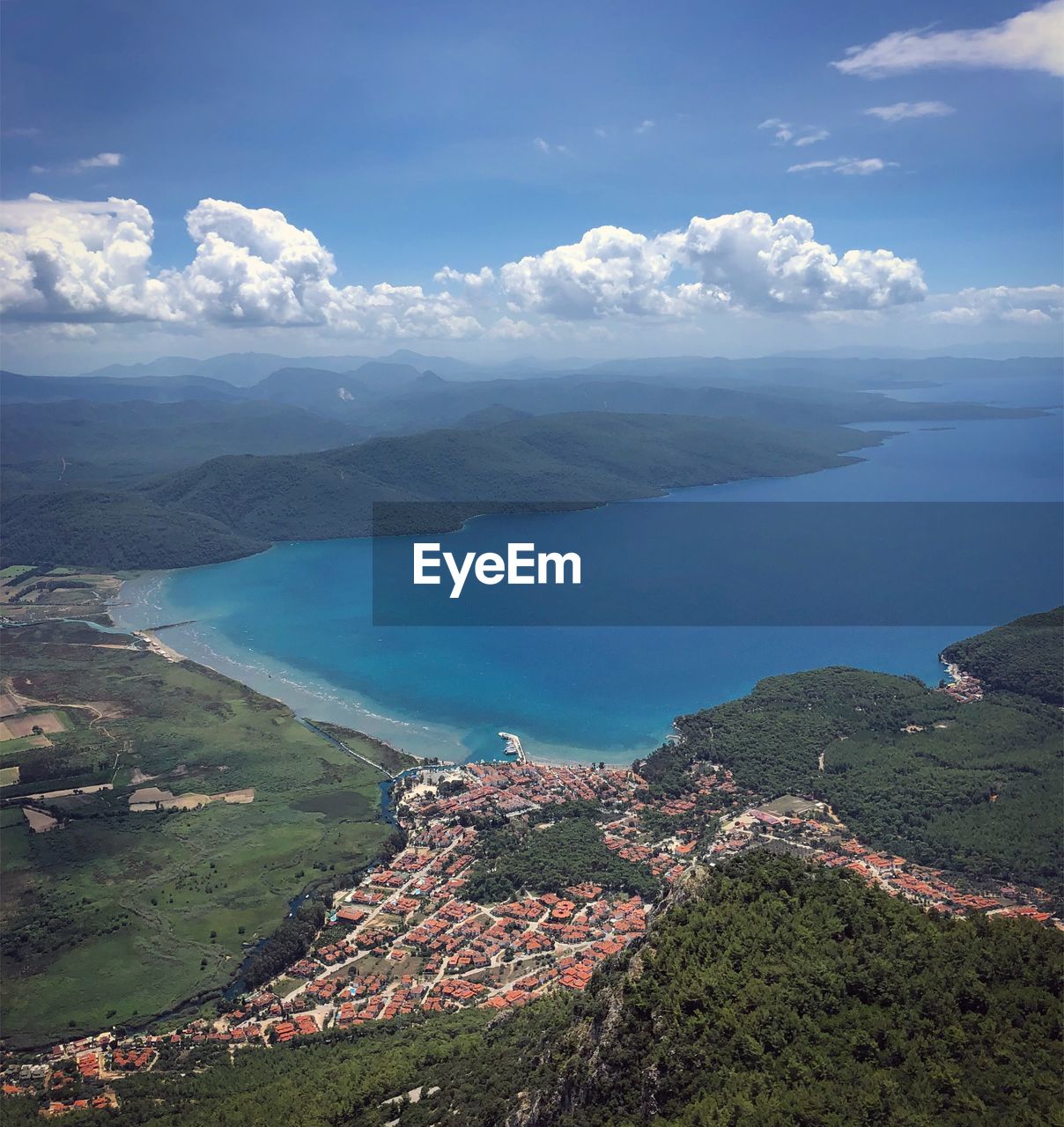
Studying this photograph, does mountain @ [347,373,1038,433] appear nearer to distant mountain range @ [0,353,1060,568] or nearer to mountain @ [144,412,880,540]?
distant mountain range @ [0,353,1060,568]

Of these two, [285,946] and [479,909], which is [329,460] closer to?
[479,909]

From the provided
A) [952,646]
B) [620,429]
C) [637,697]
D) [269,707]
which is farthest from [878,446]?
[269,707]

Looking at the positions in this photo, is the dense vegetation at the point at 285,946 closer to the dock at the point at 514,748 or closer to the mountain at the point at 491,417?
the dock at the point at 514,748

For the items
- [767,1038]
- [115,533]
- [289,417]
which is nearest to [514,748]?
[767,1038]

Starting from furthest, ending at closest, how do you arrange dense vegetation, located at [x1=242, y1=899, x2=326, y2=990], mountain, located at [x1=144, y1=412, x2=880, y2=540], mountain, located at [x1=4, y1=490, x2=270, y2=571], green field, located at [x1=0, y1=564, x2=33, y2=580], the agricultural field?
mountain, located at [x1=144, y1=412, x2=880, y2=540] < mountain, located at [x1=4, y1=490, x2=270, y2=571] < green field, located at [x1=0, y1=564, x2=33, y2=580] < the agricultural field < dense vegetation, located at [x1=242, y1=899, x2=326, y2=990]

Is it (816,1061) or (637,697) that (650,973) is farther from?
(637,697)

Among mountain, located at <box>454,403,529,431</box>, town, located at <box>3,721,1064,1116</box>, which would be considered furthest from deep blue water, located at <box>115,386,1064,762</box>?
mountain, located at <box>454,403,529,431</box>

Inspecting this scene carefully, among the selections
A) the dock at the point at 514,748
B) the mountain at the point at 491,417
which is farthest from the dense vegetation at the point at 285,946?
the mountain at the point at 491,417
